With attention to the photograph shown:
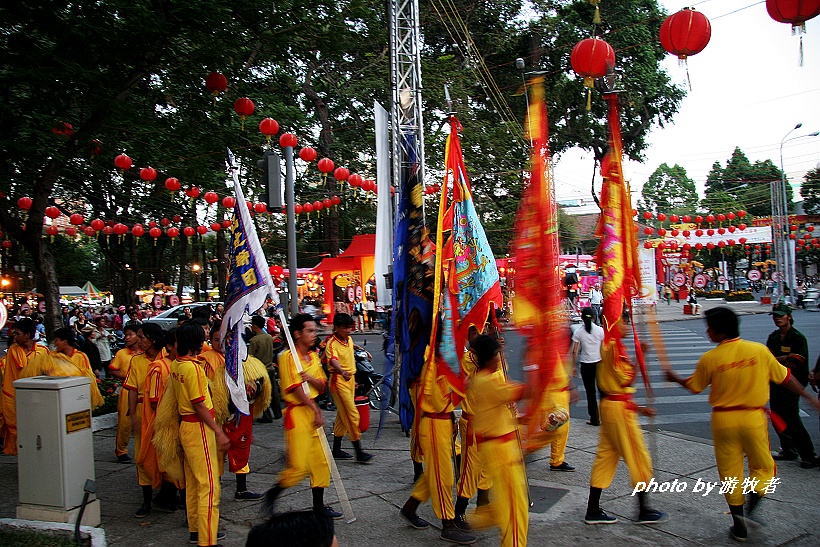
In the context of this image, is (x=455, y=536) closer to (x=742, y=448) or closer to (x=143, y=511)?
(x=742, y=448)

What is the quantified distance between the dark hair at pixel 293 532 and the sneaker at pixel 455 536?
317cm

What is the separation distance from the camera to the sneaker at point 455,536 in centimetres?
479

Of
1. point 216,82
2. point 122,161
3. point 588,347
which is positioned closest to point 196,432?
point 216,82

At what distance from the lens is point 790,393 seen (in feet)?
21.2

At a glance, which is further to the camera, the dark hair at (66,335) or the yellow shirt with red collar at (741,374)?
the dark hair at (66,335)

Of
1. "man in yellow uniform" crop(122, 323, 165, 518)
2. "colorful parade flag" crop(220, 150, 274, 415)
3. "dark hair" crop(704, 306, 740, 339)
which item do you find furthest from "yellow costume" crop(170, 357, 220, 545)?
"dark hair" crop(704, 306, 740, 339)

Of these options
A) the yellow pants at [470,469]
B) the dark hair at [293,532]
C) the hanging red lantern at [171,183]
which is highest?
the hanging red lantern at [171,183]

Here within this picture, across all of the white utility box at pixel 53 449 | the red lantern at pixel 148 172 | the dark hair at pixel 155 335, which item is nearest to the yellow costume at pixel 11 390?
the dark hair at pixel 155 335

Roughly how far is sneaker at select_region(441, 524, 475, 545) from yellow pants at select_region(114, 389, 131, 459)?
3.71 meters

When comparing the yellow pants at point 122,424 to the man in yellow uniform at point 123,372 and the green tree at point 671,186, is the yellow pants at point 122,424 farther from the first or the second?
the green tree at point 671,186

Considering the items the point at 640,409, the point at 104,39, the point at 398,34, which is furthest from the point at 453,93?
the point at 640,409

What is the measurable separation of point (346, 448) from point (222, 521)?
274 cm

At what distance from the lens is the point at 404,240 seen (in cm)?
632

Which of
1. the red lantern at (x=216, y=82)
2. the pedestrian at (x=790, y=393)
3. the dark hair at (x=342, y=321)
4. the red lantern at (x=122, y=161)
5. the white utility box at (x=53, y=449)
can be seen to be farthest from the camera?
the red lantern at (x=122, y=161)
